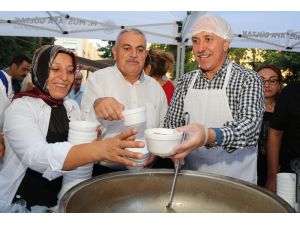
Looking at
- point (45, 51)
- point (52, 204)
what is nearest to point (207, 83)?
point (45, 51)

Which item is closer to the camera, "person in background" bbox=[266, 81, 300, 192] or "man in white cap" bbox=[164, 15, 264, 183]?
"man in white cap" bbox=[164, 15, 264, 183]

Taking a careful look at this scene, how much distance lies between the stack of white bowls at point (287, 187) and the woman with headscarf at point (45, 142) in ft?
2.46

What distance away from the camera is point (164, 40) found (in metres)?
5.33

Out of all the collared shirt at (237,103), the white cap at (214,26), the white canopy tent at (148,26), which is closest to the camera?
the collared shirt at (237,103)

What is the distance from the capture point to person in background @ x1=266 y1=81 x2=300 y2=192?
7.10ft

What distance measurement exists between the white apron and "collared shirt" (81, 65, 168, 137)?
0.40m

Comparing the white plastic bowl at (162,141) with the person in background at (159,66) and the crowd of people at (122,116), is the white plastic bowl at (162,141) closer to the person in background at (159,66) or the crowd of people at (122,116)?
the crowd of people at (122,116)

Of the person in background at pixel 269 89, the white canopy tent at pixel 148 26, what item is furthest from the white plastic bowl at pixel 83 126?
the white canopy tent at pixel 148 26

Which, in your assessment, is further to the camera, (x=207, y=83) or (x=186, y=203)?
(x=207, y=83)

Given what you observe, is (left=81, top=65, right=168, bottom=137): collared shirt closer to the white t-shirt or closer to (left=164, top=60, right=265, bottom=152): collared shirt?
the white t-shirt

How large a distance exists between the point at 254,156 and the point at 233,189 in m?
0.82

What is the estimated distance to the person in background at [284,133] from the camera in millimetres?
2164

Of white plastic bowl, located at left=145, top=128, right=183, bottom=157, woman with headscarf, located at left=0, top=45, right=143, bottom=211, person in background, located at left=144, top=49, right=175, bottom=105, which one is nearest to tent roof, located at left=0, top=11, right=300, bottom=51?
person in background, located at left=144, top=49, right=175, bottom=105

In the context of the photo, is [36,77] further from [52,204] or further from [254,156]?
[254,156]
